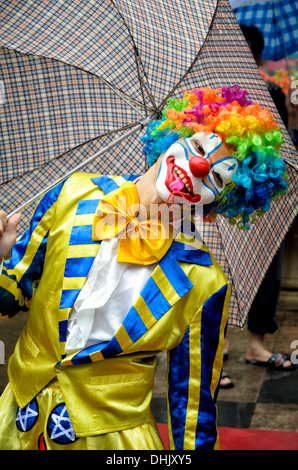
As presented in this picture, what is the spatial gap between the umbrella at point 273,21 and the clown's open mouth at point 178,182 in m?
2.32

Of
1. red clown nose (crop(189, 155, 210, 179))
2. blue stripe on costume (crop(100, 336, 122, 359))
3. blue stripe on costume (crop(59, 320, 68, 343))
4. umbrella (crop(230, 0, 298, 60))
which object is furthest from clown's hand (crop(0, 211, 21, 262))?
umbrella (crop(230, 0, 298, 60))

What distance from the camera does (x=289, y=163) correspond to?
2699 mm

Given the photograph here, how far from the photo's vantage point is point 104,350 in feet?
7.12

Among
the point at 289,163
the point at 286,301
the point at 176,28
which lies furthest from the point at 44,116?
the point at 286,301

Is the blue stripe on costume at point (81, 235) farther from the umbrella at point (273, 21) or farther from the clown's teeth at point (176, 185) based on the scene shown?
the umbrella at point (273, 21)

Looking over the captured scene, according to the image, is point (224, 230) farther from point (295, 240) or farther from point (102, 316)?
point (295, 240)

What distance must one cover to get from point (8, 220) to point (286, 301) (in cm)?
385

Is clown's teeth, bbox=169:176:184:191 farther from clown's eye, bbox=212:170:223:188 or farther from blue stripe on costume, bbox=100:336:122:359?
blue stripe on costume, bbox=100:336:122:359

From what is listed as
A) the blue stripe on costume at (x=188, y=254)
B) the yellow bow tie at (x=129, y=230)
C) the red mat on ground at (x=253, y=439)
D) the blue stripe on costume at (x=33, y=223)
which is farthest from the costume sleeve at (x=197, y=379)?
the red mat on ground at (x=253, y=439)

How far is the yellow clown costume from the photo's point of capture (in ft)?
7.25

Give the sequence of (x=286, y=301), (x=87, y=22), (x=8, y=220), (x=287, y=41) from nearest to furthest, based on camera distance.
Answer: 1. (x=8, y=220)
2. (x=87, y=22)
3. (x=287, y=41)
4. (x=286, y=301)

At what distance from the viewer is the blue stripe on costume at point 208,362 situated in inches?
86.8

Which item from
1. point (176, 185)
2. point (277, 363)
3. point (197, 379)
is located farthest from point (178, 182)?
point (277, 363)

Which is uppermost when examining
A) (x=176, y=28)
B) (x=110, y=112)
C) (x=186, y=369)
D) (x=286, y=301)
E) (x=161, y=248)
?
(x=176, y=28)
